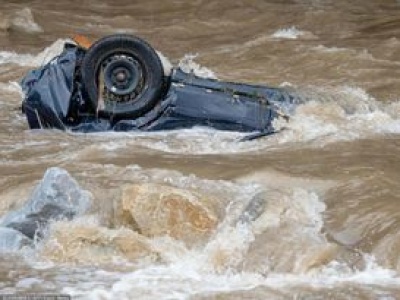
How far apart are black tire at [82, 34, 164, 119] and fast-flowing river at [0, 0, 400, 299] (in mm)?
310

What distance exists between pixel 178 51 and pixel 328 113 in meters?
5.56

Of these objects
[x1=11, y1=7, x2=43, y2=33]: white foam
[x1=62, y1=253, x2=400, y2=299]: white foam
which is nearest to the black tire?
[x1=62, y1=253, x2=400, y2=299]: white foam

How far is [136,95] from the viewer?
792cm

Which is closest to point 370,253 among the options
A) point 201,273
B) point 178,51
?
point 201,273

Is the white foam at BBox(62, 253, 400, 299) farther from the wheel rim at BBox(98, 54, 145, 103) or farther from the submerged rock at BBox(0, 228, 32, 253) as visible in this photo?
the wheel rim at BBox(98, 54, 145, 103)

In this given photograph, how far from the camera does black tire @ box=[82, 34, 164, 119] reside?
7.82 m

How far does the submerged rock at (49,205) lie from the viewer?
5867mm

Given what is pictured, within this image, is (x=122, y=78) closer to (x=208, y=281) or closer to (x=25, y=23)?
(x=208, y=281)

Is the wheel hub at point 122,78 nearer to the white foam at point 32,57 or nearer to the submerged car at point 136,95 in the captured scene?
the submerged car at point 136,95

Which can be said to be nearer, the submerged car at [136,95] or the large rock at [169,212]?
the large rock at [169,212]

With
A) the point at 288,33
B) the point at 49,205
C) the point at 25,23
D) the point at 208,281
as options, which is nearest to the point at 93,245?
the point at 49,205

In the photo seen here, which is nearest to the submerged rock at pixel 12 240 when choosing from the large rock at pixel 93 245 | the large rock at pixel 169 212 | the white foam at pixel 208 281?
the large rock at pixel 93 245

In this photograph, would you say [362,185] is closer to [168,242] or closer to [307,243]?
[307,243]

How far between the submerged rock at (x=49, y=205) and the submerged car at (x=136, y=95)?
188 cm
